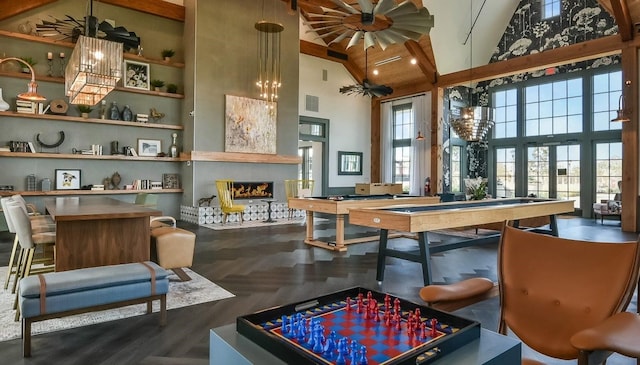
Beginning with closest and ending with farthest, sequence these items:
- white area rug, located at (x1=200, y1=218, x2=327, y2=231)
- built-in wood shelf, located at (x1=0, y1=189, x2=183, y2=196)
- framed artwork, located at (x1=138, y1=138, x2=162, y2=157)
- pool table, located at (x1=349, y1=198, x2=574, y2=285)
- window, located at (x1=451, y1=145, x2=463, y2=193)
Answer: pool table, located at (x1=349, y1=198, x2=574, y2=285)
built-in wood shelf, located at (x1=0, y1=189, x2=183, y2=196)
white area rug, located at (x1=200, y1=218, x2=327, y2=231)
framed artwork, located at (x1=138, y1=138, x2=162, y2=157)
window, located at (x1=451, y1=145, x2=463, y2=193)

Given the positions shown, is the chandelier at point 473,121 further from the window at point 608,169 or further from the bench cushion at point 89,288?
the window at point 608,169

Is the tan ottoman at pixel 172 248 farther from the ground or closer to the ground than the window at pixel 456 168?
closer to the ground

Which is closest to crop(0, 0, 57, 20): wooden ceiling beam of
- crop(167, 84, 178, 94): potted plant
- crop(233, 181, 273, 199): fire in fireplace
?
crop(167, 84, 178, 94): potted plant

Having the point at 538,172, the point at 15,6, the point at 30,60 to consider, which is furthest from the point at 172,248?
the point at 538,172

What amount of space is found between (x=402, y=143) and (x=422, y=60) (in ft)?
10.5

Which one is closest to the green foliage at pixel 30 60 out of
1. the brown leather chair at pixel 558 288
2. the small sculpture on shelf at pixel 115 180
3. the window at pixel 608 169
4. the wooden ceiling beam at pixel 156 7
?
the wooden ceiling beam at pixel 156 7

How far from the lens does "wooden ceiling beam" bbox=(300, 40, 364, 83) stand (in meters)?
11.9

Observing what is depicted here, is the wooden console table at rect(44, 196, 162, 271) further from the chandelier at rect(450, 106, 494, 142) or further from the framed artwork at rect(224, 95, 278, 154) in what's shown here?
the framed artwork at rect(224, 95, 278, 154)

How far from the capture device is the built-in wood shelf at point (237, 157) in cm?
A: 870

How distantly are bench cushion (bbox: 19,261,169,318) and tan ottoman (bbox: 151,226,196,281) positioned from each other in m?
0.90

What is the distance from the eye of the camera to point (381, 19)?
4496 mm

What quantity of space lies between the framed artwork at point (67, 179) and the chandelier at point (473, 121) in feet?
24.9

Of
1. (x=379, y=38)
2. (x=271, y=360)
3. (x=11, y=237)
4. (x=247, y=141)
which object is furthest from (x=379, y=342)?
(x=247, y=141)

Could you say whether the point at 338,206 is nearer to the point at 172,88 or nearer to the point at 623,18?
the point at 172,88
